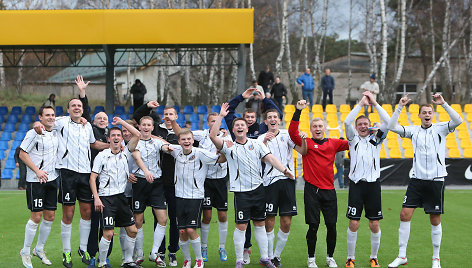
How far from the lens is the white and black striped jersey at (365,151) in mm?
8320

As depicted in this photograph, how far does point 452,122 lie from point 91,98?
112ft

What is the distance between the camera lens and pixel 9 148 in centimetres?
2198

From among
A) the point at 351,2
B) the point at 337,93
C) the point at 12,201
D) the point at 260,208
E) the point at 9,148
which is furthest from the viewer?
the point at 337,93

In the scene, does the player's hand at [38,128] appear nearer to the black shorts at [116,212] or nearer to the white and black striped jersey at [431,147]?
the black shorts at [116,212]

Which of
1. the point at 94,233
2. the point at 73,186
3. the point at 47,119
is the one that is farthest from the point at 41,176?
the point at 94,233

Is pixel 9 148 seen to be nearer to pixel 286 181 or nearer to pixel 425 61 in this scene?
pixel 286 181

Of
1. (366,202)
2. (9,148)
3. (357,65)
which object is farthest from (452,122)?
(357,65)

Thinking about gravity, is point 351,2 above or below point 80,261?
above

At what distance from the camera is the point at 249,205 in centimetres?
794

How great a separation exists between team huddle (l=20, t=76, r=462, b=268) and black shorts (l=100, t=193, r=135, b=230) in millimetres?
13

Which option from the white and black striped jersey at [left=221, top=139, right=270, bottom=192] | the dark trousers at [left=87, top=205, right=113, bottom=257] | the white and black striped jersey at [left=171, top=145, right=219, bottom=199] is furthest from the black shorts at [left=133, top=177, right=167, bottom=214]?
the white and black striped jersey at [left=221, top=139, right=270, bottom=192]

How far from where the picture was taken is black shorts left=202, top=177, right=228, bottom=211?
29.0 feet

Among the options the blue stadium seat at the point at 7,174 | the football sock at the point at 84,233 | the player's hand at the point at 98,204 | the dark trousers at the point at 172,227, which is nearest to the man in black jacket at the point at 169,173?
the dark trousers at the point at 172,227

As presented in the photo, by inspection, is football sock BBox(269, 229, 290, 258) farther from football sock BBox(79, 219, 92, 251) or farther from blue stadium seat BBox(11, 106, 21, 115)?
blue stadium seat BBox(11, 106, 21, 115)
